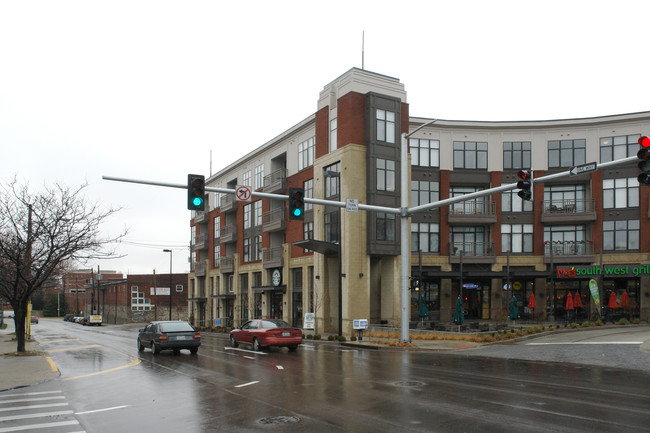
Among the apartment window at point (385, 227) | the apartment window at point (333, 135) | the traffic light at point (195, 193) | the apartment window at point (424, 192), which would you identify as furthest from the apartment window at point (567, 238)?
the traffic light at point (195, 193)

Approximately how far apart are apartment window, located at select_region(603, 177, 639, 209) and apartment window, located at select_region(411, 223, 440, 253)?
13.3m

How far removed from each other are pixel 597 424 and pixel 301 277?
3707 centimetres

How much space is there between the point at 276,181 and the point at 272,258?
6694 millimetres

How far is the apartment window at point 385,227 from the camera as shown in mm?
38688

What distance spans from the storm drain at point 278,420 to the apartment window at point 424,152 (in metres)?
38.4

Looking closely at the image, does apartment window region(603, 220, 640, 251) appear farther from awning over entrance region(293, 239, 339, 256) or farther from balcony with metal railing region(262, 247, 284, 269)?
balcony with metal railing region(262, 247, 284, 269)

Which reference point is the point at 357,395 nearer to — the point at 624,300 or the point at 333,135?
the point at 333,135

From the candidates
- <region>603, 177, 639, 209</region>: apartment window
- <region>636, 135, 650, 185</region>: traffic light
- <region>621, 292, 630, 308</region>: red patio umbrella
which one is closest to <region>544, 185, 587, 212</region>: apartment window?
<region>603, 177, 639, 209</region>: apartment window

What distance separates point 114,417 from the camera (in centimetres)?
1080

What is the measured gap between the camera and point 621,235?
44438mm

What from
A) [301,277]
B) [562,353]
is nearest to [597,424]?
[562,353]

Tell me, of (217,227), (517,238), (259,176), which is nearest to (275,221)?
(259,176)

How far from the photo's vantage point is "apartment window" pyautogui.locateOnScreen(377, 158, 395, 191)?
3869cm

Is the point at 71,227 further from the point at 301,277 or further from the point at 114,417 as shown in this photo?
the point at 301,277
